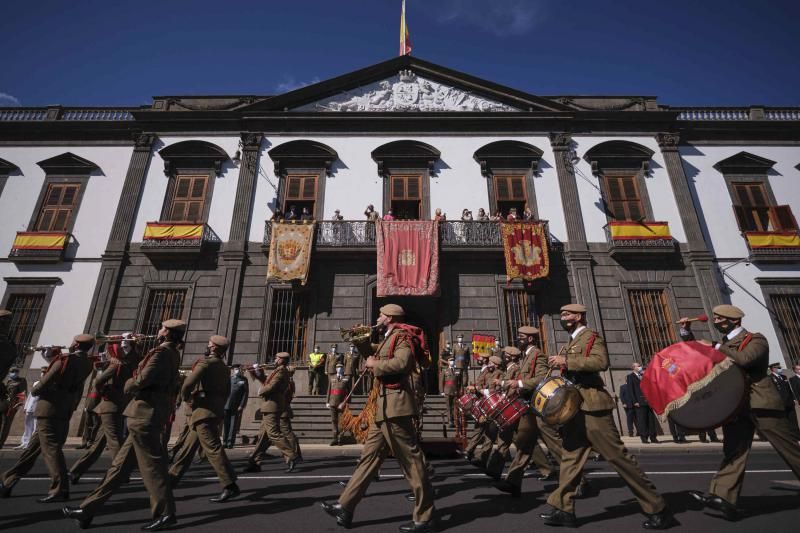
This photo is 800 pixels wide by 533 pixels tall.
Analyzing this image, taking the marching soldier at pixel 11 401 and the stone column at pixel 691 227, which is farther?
the stone column at pixel 691 227

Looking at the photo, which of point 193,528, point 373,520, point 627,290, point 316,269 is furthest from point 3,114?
point 627,290

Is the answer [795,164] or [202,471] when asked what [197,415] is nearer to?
[202,471]

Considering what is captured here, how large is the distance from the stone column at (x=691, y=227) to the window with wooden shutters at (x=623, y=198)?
1.40 m

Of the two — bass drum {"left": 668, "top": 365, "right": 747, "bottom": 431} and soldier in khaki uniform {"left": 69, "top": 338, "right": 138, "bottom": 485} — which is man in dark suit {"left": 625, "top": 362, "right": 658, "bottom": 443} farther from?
soldier in khaki uniform {"left": 69, "top": 338, "right": 138, "bottom": 485}

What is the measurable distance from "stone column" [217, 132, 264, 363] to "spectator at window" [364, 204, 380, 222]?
4420mm

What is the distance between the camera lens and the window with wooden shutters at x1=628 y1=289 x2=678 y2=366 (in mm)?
13852

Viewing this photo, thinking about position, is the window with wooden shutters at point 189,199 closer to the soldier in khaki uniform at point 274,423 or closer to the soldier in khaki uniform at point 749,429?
the soldier in khaki uniform at point 274,423

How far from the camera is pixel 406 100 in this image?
17.7m

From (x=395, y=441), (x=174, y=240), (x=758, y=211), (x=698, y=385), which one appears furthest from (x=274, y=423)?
(x=758, y=211)

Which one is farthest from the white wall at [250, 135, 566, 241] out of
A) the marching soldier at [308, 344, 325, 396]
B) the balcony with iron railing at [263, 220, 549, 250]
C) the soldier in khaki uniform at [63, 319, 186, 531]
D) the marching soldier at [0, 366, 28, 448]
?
the soldier in khaki uniform at [63, 319, 186, 531]

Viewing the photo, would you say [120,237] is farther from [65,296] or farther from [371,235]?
[371,235]

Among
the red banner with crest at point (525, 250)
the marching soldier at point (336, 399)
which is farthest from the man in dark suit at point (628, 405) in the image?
A: the marching soldier at point (336, 399)

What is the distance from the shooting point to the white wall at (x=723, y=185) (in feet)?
50.3

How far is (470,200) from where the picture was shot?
626 inches
